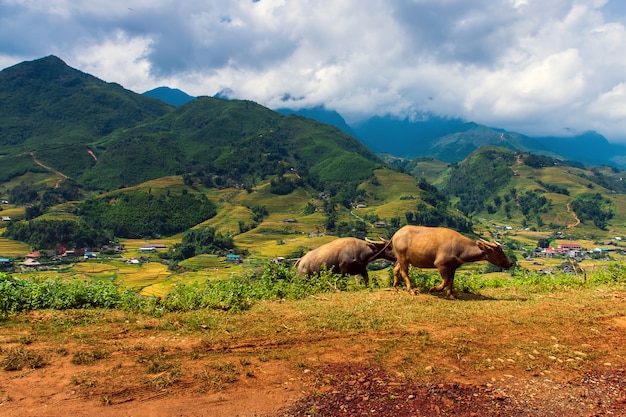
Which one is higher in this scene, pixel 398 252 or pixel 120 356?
pixel 398 252

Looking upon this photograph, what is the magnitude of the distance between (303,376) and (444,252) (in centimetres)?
644

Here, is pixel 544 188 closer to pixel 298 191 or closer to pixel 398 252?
pixel 298 191

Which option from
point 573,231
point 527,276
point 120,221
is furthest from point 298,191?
point 527,276

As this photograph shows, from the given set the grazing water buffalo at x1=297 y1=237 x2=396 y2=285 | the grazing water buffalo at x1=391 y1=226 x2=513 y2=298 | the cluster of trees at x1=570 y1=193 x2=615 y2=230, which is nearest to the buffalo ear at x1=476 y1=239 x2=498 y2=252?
the grazing water buffalo at x1=391 y1=226 x2=513 y2=298

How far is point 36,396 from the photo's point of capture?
5.34m

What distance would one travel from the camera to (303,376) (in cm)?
612

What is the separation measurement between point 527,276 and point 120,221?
4093 inches

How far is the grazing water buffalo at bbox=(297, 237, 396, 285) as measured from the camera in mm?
14570

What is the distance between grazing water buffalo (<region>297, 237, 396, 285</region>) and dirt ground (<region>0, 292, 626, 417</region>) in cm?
665

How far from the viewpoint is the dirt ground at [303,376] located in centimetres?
527

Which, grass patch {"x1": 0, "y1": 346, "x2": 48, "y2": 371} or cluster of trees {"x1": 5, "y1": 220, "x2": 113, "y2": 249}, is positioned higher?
grass patch {"x1": 0, "y1": 346, "x2": 48, "y2": 371}

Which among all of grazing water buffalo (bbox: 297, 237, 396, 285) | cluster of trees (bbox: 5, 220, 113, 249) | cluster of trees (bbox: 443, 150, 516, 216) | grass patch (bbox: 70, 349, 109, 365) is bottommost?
cluster of trees (bbox: 5, 220, 113, 249)

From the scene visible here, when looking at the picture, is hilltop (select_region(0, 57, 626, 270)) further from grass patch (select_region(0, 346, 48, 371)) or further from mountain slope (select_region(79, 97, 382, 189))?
grass patch (select_region(0, 346, 48, 371))

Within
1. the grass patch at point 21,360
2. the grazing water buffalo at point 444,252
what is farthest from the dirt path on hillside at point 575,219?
the grass patch at point 21,360
